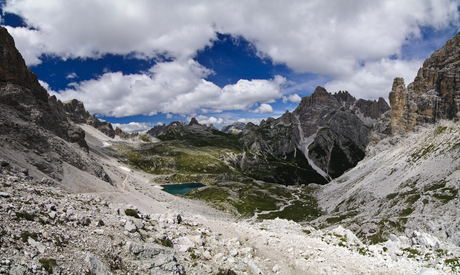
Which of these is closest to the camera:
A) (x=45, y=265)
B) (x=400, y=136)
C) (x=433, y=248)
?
(x=45, y=265)

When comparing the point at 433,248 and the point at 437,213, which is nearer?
the point at 433,248

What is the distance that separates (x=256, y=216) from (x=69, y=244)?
105 metres

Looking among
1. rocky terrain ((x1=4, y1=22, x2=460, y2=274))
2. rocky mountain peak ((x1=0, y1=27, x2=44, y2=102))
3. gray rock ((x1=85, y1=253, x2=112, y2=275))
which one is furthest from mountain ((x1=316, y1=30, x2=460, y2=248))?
rocky mountain peak ((x1=0, y1=27, x2=44, y2=102))

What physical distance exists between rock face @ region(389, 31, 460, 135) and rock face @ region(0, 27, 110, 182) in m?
187

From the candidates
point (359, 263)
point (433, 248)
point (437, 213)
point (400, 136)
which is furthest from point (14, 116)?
point (400, 136)

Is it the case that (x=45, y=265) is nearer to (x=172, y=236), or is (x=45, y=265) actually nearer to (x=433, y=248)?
(x=172, y=236)

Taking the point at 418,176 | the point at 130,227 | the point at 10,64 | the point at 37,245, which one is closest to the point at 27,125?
the point at 10,64

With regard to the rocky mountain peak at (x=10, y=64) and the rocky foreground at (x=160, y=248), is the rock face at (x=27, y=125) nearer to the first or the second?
the rocky mountain peak at (x=10, y=64)

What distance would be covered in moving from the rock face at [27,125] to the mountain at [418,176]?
73.2 m

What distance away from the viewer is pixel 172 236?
80.4 feet

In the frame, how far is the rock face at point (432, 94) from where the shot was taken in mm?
137625

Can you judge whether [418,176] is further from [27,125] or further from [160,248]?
[27,125]

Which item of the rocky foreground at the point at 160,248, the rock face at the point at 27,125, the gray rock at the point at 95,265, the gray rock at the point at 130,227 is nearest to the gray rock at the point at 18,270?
the rocky foreground at the point at 160,248

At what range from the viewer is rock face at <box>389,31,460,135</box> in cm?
13762
